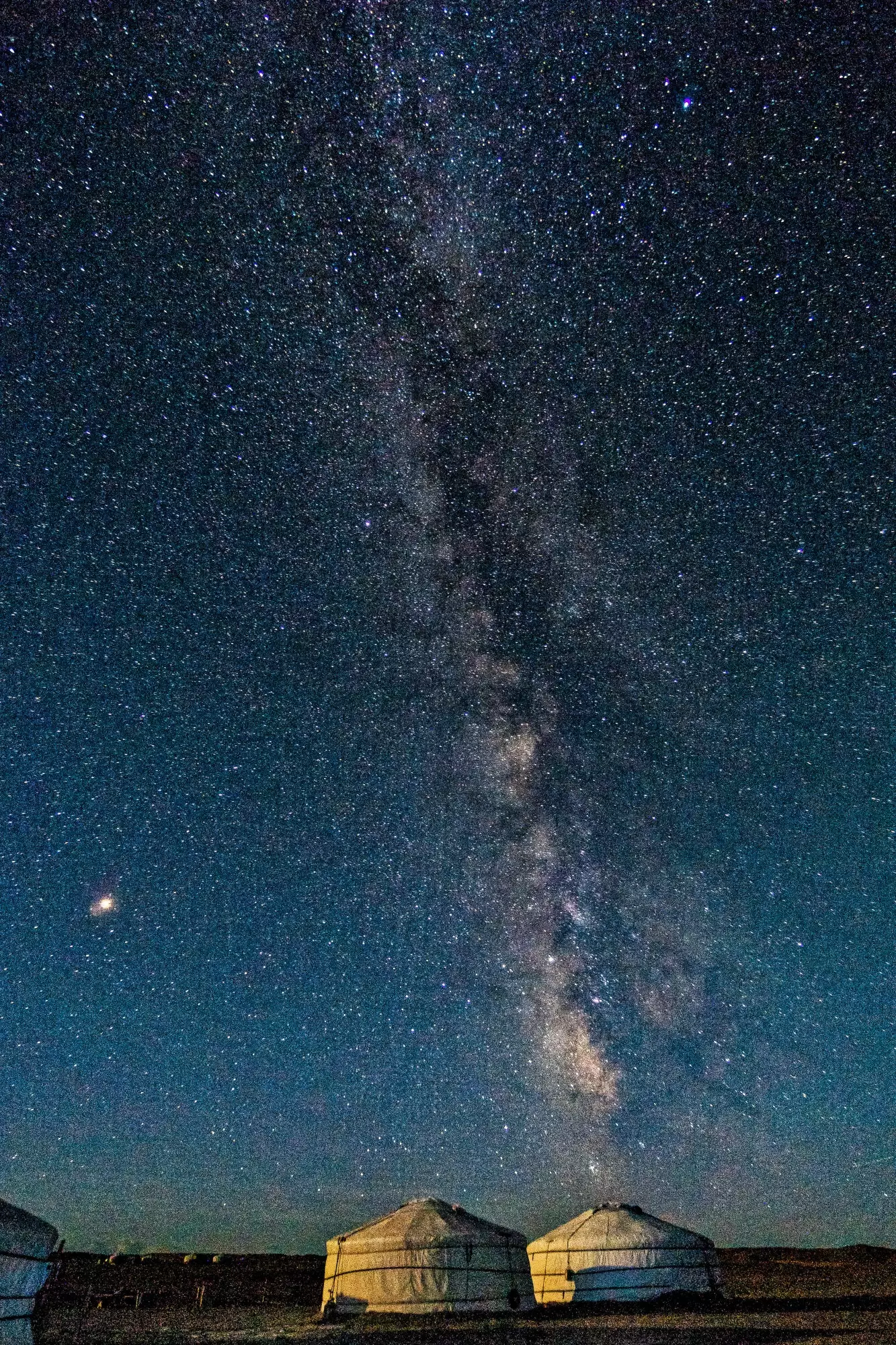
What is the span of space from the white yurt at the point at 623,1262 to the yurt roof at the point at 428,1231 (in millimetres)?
2904

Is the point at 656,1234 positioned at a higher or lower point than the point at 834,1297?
higher

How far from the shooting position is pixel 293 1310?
2247 centimetres

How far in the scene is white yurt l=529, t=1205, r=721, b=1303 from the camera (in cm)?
2097

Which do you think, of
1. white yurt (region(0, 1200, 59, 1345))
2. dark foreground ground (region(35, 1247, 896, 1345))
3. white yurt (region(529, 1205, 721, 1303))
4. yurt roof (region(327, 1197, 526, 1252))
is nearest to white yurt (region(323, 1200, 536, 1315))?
yurt roof (region(327, 1197, 526, 1252))

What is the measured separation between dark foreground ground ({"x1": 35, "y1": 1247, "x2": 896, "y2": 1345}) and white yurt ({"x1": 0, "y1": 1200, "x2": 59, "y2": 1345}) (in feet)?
5.02

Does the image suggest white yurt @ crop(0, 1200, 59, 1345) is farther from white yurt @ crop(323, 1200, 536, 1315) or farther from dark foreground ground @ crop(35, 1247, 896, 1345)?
white yurt @ crop(323, 1200, 536, 1315)

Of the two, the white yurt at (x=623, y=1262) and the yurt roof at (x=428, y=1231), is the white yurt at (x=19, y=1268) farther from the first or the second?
the white yurt at (x=623, y=1262)

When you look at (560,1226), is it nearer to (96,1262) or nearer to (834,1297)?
(834,1297)

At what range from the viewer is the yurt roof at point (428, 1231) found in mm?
18844

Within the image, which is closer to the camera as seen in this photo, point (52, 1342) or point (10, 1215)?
point (10, 1215)

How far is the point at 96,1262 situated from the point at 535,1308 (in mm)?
27213

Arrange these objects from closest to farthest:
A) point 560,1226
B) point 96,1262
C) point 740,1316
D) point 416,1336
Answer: point 416,1336 < point 740,1316 < point 560,1226 < point 96,1262

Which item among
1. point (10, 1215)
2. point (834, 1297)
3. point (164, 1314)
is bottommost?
point (834, 1297)

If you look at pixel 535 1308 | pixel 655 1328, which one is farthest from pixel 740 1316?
pixel 535 1308
